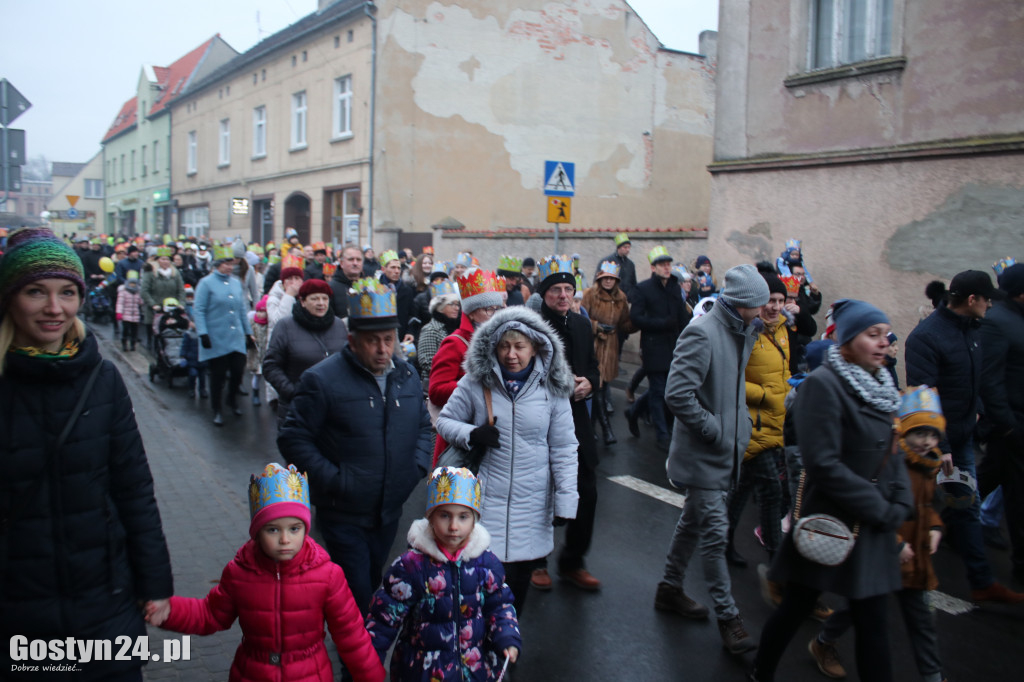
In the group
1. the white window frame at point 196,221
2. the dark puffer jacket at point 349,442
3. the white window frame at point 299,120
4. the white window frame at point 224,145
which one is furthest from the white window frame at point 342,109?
the dark puffer jacket at point 349,442

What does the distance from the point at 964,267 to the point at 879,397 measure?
783cm

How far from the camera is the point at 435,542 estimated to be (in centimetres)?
320

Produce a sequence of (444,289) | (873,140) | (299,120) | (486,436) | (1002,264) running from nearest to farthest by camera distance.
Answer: (486,436)
(444,289)
(1002,264)
(873,140)
(299,120)

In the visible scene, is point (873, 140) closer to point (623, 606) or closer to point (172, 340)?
point (623, 606)

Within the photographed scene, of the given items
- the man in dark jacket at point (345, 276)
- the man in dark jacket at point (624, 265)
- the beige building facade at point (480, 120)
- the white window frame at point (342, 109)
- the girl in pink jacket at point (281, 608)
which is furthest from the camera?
the white window frame at point (342, 109)

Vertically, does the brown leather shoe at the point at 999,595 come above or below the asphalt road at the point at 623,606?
above

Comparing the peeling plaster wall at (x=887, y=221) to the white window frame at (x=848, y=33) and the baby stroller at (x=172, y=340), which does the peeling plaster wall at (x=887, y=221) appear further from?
the baby stroller at (x=172, y=340)

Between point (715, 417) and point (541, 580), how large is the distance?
1.67 meters

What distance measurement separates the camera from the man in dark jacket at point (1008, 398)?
211 inches

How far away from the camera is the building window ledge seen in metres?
10.9

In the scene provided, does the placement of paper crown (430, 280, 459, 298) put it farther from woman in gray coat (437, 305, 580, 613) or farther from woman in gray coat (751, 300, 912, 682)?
woman in gray coat (751, 300, 912, 682)

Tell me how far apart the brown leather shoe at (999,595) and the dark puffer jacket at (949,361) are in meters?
0.93

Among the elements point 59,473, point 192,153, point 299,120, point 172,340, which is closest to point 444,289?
point 59,473

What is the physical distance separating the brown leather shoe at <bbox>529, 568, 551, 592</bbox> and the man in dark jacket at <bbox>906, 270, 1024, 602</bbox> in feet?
8.66
